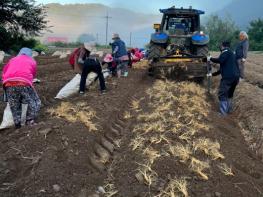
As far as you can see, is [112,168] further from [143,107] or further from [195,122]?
[143,107]

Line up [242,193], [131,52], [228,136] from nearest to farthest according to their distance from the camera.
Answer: [242,193] → [228,136] → [131,52]

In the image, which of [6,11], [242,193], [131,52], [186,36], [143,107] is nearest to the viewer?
[242,193]

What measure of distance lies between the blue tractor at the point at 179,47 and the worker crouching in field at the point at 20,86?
21.3 feet

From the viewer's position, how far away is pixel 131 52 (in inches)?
757

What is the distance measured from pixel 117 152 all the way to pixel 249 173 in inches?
76.9

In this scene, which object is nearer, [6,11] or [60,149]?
[60,149]

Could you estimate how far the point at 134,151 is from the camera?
6.92 m

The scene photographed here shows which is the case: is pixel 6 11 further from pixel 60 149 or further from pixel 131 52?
pixel 60 149

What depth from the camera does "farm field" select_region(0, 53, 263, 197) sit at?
18.4 feet

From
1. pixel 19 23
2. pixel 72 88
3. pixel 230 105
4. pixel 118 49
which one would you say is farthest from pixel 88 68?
pixel 19 23

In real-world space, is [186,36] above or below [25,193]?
above

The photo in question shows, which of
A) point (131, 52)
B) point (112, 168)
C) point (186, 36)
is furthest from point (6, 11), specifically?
point (112, 168)

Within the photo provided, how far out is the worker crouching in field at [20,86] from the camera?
8266 millimetres

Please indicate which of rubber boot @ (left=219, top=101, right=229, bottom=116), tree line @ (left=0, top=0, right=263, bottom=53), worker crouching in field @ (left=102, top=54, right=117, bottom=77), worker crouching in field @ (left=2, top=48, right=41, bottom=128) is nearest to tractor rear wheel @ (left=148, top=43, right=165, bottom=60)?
worker crouching in field @ (left=102, top=54, right=117, bottom=77)
